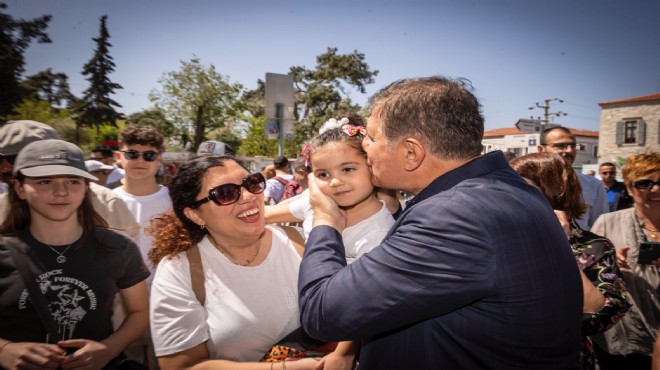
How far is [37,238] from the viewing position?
2227mm

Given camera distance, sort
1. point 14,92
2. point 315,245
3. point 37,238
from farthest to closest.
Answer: point 14,92
point 37,238
point 315,245

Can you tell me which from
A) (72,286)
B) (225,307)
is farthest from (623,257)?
(72,286)

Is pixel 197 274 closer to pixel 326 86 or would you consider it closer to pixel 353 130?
pixel 353 130

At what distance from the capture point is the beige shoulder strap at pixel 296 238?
2.30 metres

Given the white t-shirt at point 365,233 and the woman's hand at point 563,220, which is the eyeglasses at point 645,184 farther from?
the white t-shirt at point 365,233

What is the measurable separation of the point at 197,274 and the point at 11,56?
85.9 ft

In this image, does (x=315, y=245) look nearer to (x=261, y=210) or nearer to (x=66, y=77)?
(x=261, y=210)

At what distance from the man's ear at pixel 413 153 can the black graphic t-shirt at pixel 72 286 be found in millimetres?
1968

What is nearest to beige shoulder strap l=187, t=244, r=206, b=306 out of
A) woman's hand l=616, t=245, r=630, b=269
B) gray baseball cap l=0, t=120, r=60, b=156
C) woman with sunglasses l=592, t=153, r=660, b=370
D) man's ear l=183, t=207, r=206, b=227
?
man's ear l=183, t=207, r=206, b=227

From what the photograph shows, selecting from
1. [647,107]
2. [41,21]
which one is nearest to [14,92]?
[41,21]

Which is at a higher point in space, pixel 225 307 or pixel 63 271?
pixel 63 271

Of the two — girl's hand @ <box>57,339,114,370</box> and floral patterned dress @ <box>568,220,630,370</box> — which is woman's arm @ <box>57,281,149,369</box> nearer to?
girl's hand @ <box>57,339,114,370</box>

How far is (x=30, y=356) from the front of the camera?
1.96 m

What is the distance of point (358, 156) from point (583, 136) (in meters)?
66.6
